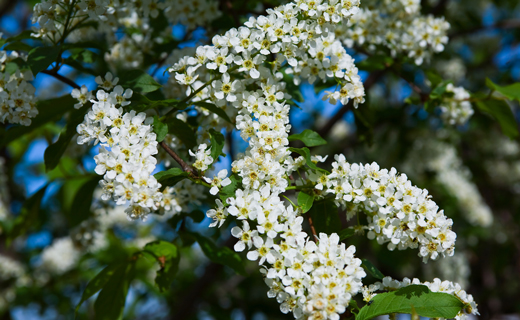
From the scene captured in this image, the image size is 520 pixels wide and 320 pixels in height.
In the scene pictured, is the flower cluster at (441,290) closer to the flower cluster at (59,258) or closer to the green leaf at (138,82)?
the green leaf at (138,82)

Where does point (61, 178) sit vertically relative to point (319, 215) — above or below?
below

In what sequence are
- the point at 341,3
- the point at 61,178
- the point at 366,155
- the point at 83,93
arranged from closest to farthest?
1. the point at 341,3
2. the point at 83,93
3. the point at 61,178
4. the point at 366,155

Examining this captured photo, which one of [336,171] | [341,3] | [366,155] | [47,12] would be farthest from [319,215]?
[366,155]

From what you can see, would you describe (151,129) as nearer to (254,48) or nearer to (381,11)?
(254,48)

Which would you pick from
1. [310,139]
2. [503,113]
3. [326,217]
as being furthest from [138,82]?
[503,113]

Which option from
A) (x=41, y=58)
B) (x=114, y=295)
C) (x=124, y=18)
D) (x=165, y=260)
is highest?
(x=41, y=58)

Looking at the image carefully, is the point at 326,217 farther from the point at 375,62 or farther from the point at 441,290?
the point at 375,62

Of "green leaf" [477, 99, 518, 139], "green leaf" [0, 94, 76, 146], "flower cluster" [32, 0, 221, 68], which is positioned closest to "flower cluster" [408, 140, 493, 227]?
"green leaf" [477, 99, 518, 139]
